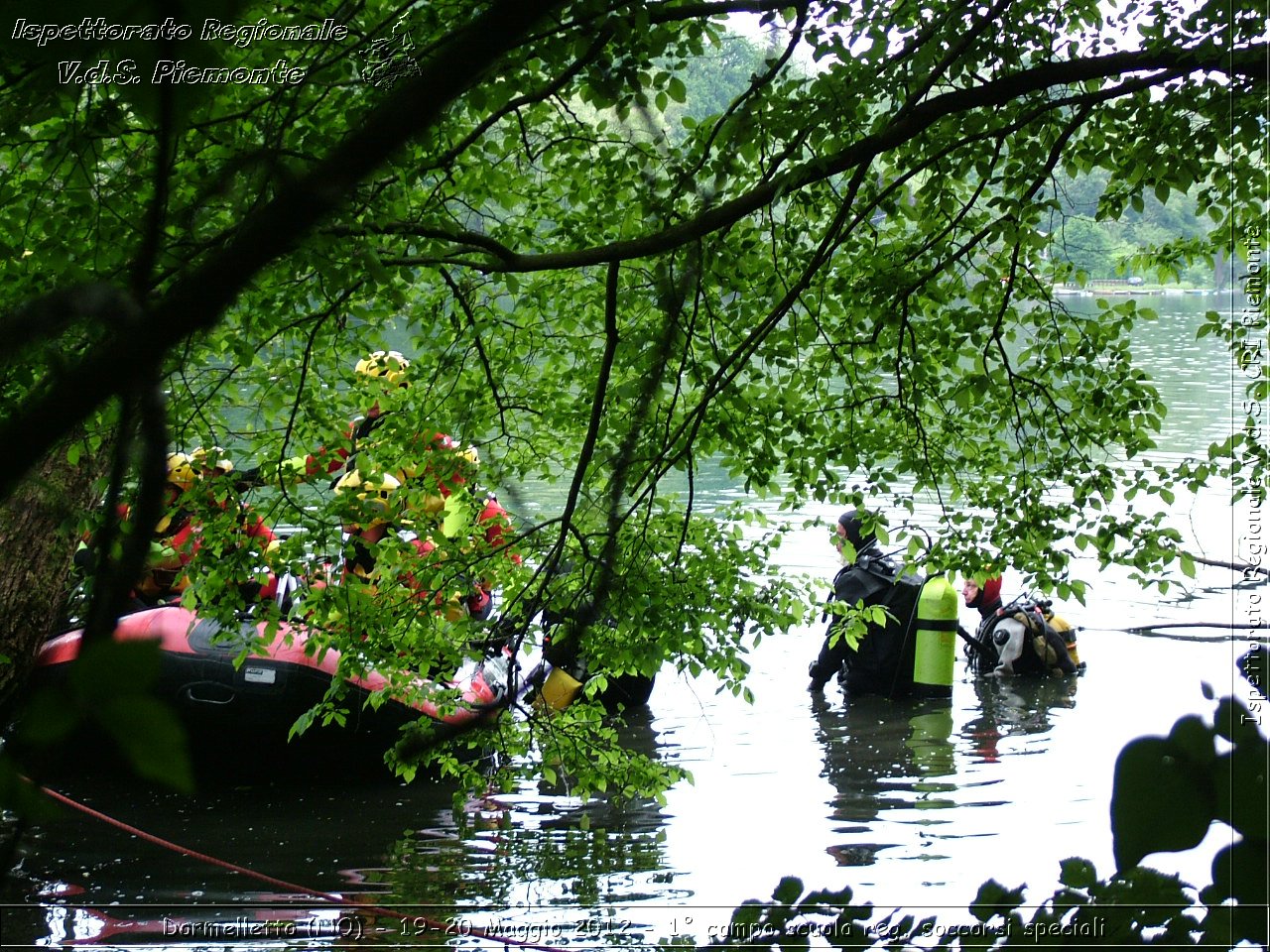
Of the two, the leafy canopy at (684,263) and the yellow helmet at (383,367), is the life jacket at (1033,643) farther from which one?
the yellow helmet at (383,367)

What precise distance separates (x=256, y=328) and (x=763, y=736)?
20.5 ft

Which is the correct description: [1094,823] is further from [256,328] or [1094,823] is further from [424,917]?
[256,328]

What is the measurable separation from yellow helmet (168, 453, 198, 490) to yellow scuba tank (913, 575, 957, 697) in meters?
6.67

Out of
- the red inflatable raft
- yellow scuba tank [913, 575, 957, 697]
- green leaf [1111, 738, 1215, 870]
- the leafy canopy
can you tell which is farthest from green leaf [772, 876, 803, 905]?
yellow scuba tank [913, 575, 957, 697]

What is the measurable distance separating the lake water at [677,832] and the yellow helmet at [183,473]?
1613mm

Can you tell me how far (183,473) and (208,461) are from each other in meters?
0.38

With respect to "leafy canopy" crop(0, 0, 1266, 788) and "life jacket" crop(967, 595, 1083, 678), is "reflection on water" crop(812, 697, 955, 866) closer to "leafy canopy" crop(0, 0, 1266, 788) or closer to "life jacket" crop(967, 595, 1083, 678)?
"life jacket" crop(967, 595, 1083, 678)

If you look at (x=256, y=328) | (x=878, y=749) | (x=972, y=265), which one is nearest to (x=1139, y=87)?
(x=972, y=265)

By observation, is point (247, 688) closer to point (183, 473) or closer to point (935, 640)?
point (183, 473)

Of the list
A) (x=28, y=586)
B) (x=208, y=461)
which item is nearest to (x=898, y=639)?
(x=28, y=586)

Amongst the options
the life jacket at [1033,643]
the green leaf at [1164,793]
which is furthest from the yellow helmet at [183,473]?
the life jacket at [1033,643]

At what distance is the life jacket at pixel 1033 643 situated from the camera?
1162 centimetres

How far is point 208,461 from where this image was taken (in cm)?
544

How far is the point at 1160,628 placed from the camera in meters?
13.3
